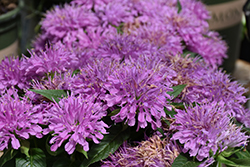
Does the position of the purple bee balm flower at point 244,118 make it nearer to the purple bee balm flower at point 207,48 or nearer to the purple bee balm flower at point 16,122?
the purple bee balm flower at point 207,48

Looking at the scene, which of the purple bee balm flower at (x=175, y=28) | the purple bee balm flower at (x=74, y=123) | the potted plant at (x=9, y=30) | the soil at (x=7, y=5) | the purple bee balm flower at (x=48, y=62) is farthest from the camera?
the soil at (x=7, y=5)

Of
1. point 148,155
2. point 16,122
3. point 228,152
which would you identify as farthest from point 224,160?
point 16,122

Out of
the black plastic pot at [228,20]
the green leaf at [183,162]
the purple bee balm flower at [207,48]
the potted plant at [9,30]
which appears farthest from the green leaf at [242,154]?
the black plastic pot at [228,20]

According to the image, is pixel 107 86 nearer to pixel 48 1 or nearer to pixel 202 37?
pixel 202 37

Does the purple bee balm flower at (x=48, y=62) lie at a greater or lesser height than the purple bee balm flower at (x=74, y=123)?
greater

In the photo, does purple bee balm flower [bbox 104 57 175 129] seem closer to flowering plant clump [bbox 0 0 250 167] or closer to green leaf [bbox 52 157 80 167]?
flowering plant clump [bbox 0 0 250 167]

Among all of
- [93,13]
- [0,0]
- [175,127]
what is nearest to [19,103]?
[175,127]

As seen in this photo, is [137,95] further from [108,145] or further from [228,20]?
[228,20]

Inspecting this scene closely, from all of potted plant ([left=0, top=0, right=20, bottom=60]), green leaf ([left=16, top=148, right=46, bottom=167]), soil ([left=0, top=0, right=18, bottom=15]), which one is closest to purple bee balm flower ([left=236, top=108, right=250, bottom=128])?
green leaf ([left=16, top=148, right=46, bottom=167])
